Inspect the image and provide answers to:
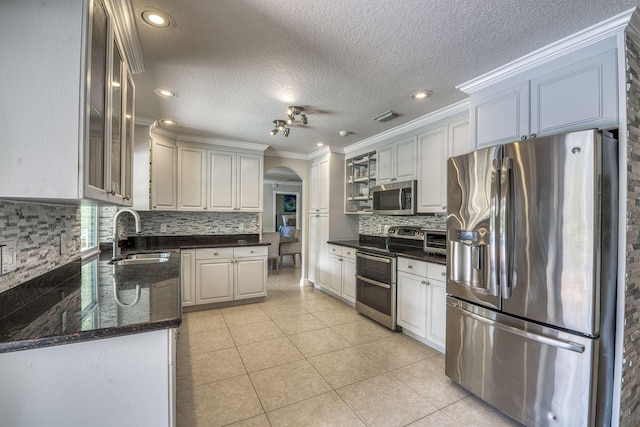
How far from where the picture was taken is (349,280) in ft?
12.9

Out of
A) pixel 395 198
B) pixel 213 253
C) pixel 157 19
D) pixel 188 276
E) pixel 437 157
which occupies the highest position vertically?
pixel 157 19

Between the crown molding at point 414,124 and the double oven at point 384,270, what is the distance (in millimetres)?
1169

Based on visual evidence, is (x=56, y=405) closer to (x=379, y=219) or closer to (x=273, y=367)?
(x=273, y=367)

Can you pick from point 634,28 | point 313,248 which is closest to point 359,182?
point 313,248

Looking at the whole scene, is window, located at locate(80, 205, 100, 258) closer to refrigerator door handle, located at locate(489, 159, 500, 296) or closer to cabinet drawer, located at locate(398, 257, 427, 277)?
cabinet drawer, located at locate(398, 257, 427, 277)

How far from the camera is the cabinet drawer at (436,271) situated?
2.52 m

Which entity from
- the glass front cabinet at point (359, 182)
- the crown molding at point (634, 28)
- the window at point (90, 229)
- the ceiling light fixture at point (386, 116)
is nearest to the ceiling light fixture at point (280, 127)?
the ceiling light fixture at point (386, 116)

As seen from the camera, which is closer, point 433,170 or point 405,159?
point 433,170

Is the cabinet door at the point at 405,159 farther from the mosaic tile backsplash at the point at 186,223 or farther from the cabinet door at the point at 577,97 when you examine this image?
the mosaic tile backsplash at the point at 186,223

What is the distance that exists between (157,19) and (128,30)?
7.0 inches

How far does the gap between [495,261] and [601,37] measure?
139cm

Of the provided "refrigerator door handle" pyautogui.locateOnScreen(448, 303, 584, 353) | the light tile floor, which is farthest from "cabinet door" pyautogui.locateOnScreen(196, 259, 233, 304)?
"refrigerator door handle" pyautogui.locateOnScreen(448, 303, 584, 353)

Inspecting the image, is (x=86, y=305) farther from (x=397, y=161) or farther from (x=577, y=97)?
(x=397, y=161)

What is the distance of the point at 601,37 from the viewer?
5.20 feet
